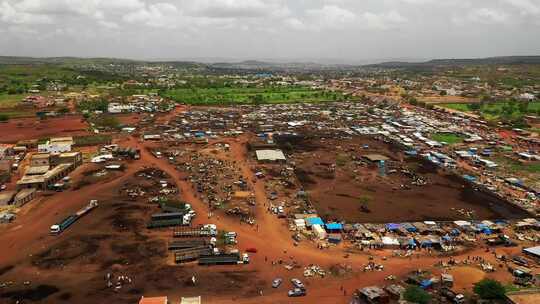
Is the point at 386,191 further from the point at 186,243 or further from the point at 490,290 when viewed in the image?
the point at 186,243

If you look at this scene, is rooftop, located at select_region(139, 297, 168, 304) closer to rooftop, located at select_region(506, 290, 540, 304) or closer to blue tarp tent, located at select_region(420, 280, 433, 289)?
blue tarp tent, located at select_region(420, 280, 433, 289)

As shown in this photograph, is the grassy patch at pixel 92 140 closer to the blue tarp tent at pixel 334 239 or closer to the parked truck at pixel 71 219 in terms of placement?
the parked truck at pixel 71 219

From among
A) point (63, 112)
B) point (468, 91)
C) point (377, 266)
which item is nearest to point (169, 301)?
point (377, 266)

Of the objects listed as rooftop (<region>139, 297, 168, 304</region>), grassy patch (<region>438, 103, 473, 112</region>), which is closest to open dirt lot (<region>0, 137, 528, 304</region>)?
rooftop (<region>139, 297, 168, 304</region>)

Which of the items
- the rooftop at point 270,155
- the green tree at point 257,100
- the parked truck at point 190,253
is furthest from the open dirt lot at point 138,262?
the green tree at point 257,100

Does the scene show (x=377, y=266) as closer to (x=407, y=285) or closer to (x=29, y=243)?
(x=407, y=285)
